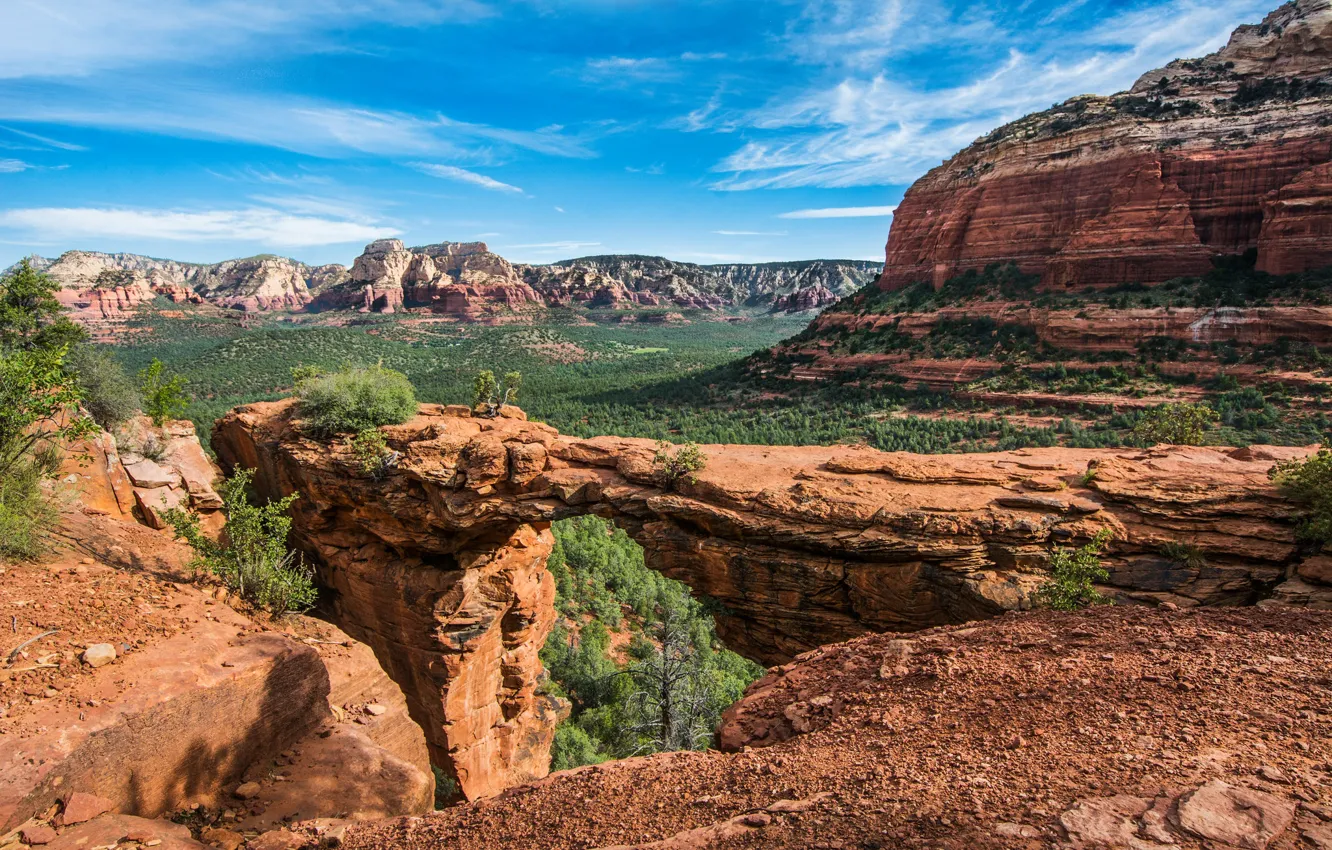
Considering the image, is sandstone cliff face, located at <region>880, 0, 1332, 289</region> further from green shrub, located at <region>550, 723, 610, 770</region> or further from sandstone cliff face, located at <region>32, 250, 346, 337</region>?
sandstone cliff face, located at <region>32, 250, 346, 337</region>

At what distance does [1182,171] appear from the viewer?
4450 cm

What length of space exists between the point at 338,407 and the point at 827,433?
32778 millimetres

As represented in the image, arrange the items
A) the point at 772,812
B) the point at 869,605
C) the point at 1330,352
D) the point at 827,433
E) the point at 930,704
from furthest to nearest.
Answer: the point at 827,433 → the point at 1330,352 → the point at 869,605 → the point at 930,704 → the point at 772,812

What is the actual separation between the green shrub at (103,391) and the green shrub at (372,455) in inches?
281

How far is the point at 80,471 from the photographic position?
12.2m

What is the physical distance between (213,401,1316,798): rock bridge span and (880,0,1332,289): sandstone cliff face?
4360 cm

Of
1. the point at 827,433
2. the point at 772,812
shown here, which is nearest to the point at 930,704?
the point at 772,812

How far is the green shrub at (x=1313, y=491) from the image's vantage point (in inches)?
326

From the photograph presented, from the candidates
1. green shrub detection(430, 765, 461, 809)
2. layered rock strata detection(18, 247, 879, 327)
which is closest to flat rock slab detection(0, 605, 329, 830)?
green shrub detection(430, 765, 461, 809)

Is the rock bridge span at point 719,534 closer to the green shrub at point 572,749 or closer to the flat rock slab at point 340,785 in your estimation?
the green shrub at point 572,749

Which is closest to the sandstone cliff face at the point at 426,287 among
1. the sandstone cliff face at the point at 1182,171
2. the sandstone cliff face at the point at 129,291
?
the sandstone cliff face at the point at 129,291

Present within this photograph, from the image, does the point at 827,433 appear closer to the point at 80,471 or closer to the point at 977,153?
the point at 80,471

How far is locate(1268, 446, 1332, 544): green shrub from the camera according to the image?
8.28 m

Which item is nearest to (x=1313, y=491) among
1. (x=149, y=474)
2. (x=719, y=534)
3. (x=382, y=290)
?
(x=719, y=534)
